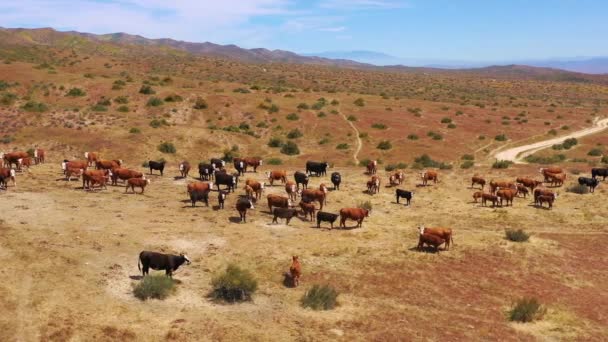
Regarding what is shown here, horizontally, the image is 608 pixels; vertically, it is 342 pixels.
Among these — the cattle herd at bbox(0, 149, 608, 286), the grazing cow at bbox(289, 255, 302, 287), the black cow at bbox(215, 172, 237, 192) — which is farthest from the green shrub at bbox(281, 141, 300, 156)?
the grazing cow at bbox(289, 255, 302, 287)

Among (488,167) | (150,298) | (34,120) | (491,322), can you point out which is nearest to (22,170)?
(34,120)

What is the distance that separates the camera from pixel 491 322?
1459 centimetres

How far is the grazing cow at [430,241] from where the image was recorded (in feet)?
64.1

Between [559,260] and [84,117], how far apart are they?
131ft

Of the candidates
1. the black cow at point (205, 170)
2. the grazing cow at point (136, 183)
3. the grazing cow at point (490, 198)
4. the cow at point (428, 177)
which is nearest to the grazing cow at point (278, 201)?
the grazing cow at point (136, 183)

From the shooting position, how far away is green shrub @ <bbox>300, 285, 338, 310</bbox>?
14625mm

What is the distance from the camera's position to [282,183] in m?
31.4

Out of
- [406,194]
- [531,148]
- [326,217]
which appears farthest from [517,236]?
[531,148]

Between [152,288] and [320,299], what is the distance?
484cm

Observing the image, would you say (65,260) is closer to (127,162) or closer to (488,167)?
(127,162)

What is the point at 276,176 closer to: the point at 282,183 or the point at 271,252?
the point at 282,183

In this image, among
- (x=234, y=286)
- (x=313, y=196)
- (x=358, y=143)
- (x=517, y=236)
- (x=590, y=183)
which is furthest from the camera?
(x=358, y=143)

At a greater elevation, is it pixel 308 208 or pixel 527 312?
pixel 308 208

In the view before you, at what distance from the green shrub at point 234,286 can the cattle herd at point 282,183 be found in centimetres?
161
